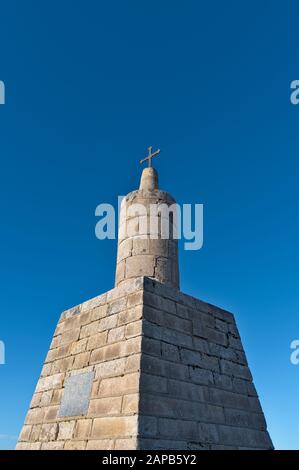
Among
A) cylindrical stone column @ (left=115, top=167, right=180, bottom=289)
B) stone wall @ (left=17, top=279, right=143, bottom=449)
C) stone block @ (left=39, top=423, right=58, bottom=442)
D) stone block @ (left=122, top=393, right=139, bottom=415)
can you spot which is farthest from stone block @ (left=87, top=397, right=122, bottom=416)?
cylindrical stone column @ (left=115, top=167, right=180, bottom=289)

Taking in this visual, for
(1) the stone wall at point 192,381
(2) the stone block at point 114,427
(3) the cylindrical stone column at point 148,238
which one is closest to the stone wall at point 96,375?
(2) the stone block at point 114,427

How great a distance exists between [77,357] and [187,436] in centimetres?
230

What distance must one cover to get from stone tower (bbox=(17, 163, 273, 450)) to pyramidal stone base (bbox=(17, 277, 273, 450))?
0.05 feet

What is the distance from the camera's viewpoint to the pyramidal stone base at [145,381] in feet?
14.6

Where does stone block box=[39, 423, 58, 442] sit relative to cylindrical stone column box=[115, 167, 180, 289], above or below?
below

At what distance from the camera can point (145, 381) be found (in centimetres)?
454

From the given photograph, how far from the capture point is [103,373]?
16.8ft

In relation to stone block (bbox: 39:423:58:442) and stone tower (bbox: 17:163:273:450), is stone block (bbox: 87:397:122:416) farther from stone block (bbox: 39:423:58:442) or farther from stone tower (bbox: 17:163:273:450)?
stone block (bbox: 39:423:58:442)

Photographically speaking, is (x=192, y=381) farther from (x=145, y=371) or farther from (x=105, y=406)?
(x=105, y=406)

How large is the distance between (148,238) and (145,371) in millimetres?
2790

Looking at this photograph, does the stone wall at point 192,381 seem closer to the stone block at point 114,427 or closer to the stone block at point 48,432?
the stone block at point 114,427

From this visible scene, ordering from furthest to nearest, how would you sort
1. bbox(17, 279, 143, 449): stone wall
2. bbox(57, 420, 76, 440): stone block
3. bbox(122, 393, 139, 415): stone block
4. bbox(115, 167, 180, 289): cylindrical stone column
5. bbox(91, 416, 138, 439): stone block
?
bbox(115, 167, 180, 289): cylindrical stone column < bbox(57, 420, 76, 440): stone block < bbox(17, 279, 143, 449): stone wall < bbox(122, 393, 139, 415): stone block < bbox(91, 416, 138, 439): stone block

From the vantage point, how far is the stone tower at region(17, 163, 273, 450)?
14.8 ft
